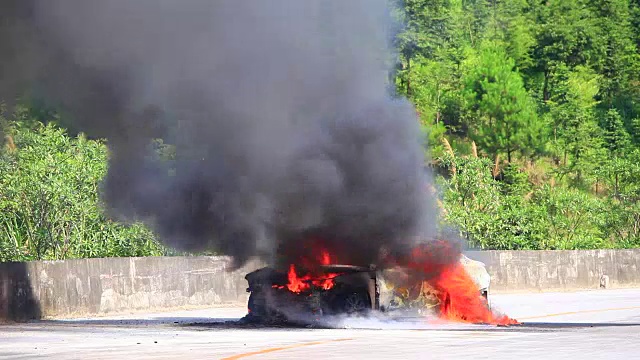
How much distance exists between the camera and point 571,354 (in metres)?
20.8

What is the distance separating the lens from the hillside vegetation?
139ft

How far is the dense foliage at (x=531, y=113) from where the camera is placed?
63.7 metres

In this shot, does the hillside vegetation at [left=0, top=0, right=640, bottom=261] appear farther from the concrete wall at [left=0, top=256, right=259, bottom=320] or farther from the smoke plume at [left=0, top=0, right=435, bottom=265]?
the concrete wall at [left=0, top=256, right=259, bottom=320]

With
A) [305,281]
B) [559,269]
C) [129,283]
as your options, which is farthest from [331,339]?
[559,269]

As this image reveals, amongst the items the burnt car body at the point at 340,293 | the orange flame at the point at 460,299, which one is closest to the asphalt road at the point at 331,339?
the burnt car body at the point at 340,293

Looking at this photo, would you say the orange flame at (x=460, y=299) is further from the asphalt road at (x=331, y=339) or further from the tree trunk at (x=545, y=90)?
the tree trunk at (x=545, y=90)

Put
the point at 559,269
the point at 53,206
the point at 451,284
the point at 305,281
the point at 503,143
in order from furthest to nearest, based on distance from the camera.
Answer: the point at 503,143 < the point at 559,269 < the point at 53,206 < the point at 451,284 < the point at 305,281

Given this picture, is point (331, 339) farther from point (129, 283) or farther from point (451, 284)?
point (129, 283)

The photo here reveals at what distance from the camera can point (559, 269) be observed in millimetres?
52906

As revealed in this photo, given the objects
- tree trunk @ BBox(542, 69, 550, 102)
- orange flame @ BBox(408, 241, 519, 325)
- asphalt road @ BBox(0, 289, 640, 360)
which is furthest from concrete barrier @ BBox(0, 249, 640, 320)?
tree trunk @ BBox(542, 69, 550, 102)

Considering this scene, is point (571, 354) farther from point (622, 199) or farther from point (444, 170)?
point (622, 199)

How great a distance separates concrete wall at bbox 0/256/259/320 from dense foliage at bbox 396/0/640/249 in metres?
18.4

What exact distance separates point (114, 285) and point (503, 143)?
5524cm

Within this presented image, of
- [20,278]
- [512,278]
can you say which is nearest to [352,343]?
[20,278]
